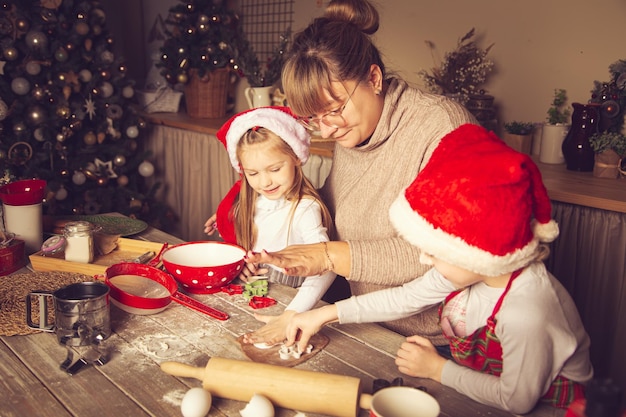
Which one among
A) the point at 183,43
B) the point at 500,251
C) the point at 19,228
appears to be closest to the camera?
the point at 500,251

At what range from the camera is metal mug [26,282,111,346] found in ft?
3.81

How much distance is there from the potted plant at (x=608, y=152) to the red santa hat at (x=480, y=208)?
1.56 m

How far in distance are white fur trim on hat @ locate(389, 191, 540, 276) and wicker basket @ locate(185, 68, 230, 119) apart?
3.24 metres

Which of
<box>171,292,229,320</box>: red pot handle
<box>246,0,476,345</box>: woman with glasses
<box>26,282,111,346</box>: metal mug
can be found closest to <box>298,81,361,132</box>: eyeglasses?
<box>246,0,476,345</box>: woman with glasses

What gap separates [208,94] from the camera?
4.03 m

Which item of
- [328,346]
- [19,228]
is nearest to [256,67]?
[19,228]

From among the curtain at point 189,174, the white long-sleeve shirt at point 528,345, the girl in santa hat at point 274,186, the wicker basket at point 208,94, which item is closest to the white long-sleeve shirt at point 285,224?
the girl in santa hat at point 274,186

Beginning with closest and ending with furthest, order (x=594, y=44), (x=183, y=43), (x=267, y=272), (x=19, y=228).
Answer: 1. (x=267, y=272)
2. (x=19, y=228)
3. (x=594, y=44)
4. (x=183, y=43)

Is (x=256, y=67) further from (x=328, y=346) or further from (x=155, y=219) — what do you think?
(x=328, y=346)

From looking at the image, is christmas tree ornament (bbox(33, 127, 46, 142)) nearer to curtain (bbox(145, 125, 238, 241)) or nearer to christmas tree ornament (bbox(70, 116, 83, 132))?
christmas tree ornament (bbox(70, 116, 83, 132))

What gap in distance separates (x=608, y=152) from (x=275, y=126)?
1.48 m

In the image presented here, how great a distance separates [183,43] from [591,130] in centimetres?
273

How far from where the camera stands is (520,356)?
97 centimetres

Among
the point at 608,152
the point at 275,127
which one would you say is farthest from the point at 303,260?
the point at 608,152
